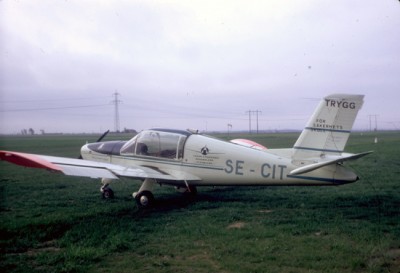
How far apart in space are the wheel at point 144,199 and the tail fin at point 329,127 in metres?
3.72

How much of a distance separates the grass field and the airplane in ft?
2.24

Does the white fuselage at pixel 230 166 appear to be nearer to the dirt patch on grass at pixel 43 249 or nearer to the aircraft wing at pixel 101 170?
the aircraft wing at pixel 101 170

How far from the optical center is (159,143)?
9688 mm

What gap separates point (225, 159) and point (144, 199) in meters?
2.29

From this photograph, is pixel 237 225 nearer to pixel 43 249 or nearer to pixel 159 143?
pixel 43 249

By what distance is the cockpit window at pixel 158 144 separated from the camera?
9.52m

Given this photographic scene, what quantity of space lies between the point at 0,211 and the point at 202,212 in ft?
15.7

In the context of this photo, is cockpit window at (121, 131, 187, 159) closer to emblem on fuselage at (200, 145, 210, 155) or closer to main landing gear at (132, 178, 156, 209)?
emblem on fuselage at (200, 145, 210, 155)

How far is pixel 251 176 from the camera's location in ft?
28.3

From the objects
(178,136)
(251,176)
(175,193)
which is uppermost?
(178,136)

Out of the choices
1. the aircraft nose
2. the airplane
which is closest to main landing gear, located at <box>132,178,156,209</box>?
the airplane

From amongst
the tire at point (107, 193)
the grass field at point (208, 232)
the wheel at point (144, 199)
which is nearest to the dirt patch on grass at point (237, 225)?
the grass field at point (208, 232)

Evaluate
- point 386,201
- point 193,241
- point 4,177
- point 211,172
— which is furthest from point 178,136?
point 4,177

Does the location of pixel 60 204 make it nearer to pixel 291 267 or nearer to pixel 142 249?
pixel 142 249
